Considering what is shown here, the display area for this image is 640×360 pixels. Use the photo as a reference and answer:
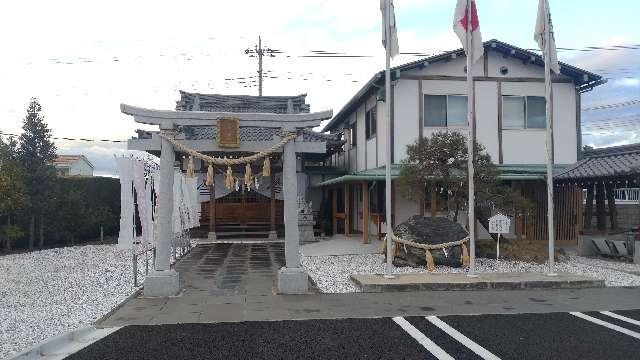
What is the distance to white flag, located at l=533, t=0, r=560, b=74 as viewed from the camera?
1107 cm

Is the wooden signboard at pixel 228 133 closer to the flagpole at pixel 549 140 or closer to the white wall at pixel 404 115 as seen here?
the flagpole at pixel 549 140

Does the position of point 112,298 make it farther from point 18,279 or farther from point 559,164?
point 559,164

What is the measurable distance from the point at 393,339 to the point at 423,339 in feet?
1.25

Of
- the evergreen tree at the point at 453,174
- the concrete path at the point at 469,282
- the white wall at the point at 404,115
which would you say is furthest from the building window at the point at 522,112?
the concrete path at the point at 469,282

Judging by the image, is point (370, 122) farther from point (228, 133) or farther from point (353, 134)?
point (228, 133)

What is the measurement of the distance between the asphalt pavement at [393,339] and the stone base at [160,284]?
6.46ft

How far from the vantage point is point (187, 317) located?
24.7ft

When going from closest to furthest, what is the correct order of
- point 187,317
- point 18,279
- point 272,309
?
1. point 187,317
2. point 272,309
3. point 18,279

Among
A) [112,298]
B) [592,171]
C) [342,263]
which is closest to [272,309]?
[112,298]

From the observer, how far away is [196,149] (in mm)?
9453

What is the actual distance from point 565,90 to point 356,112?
7567 millimetres

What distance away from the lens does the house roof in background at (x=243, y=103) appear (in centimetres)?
2175

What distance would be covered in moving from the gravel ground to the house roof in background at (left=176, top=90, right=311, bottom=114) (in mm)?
10018

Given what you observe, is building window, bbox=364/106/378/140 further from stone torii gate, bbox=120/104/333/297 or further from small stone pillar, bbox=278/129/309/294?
small stone pillar, bbox=278/129/309/294
